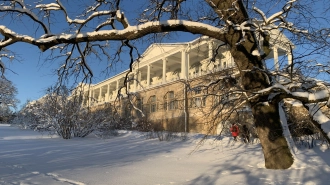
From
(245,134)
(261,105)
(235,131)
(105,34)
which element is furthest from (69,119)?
(261,105)

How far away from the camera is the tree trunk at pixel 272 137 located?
5.64 meters

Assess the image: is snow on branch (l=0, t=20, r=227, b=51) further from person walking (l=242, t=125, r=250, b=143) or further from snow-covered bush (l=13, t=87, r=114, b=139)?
snow-covered bush (l=13, t=87, r=114, b=139)

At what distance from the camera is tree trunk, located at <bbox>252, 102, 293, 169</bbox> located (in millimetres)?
5637

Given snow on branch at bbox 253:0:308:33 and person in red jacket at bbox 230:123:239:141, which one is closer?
snow on branch at bbox 253:0:308:33

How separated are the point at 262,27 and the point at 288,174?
3.25 m

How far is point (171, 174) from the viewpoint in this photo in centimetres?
572

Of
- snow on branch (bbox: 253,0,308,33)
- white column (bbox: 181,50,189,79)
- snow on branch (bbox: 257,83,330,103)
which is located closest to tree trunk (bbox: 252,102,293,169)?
snow on branch (bbox: 257,83,330,103)

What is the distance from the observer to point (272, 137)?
18.6 feet

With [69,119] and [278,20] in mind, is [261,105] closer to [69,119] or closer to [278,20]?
[278,20]

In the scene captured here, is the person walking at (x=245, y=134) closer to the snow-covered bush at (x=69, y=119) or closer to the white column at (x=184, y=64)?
the snow-covered bush at (x=69, y=119)

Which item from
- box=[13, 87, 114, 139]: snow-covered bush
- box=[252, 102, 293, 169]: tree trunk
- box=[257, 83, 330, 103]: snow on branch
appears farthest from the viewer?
box=[13, 87, 114, 139]: snow-covered bush

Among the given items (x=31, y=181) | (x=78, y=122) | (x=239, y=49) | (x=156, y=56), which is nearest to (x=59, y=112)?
(x=78, y=122)

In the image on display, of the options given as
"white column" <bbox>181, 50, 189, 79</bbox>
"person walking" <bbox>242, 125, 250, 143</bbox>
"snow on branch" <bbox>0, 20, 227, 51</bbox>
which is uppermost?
"white column" <bbox>181, 50, 189, 79</bbox>

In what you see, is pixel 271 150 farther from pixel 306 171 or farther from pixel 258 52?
pixel 258 52
